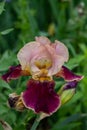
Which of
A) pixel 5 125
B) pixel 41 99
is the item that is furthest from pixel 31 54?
pixel 5 125

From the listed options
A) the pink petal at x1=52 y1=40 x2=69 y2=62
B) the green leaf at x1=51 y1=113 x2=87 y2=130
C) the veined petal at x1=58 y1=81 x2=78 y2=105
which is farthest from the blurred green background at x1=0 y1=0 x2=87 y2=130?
the pink petal at x1=52 y1=40 x2=69 y2=62

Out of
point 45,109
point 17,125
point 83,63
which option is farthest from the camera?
point 83,63

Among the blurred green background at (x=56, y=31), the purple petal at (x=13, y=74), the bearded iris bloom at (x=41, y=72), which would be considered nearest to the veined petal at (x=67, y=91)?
the bearded iris bloom at (x=41, y=72)

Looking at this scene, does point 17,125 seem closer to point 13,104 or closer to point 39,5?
point 13,104

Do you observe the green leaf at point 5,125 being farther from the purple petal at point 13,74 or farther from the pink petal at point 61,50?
the pink petal at point 61,50

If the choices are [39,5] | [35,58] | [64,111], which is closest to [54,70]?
[35,58]

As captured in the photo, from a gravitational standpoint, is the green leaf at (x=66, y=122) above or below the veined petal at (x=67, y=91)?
below

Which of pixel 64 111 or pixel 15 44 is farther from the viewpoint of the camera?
pixel 15 44

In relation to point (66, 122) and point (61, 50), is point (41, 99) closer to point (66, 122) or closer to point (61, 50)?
point (61, 50)
